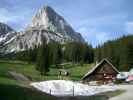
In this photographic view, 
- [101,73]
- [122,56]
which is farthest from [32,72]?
[122,56]

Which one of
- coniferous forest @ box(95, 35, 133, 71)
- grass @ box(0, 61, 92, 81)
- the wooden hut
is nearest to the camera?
grass @ box(0, 61, 92, 81)

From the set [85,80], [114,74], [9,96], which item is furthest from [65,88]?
[114,74]

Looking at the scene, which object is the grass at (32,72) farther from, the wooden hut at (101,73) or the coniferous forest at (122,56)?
the coniferous forest at (122,56)

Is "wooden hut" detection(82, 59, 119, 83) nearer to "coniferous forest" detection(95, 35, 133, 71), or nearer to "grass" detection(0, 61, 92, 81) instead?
"grass" detection(0, 61, 92, 81)

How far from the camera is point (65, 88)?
57.5m

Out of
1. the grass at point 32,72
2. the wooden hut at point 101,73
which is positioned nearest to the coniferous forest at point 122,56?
the grass at point 32,72

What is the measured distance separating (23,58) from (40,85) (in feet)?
477

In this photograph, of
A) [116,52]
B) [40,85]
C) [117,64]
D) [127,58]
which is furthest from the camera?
[116,52]

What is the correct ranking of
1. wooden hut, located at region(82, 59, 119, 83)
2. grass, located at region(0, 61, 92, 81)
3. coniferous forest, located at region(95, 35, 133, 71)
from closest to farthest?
grass, located at region(0, 61, 92, 81)
wooden hut, located at region(82, 59, 119, 83)
coniferous forest, located at region(95, 35, 133, 71)

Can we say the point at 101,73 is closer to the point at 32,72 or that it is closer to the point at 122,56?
the point at 32,72

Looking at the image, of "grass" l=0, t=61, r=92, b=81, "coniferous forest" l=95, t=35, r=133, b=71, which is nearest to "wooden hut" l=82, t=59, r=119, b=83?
"grass" l=0, t=61, r=92, b=81

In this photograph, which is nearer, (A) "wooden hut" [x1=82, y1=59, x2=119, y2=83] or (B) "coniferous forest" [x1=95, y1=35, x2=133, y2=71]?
(A) "wooden hut" [x1=82, y1=59, x2=119, y2=83]

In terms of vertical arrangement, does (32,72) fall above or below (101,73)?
above

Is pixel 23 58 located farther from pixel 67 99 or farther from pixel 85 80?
pixel 67 99
